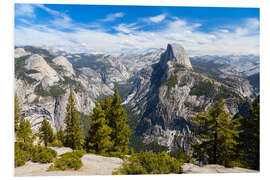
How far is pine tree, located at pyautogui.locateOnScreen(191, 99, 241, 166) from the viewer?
12.0 meters

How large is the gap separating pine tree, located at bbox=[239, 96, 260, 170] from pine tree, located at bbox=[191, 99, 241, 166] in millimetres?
1329

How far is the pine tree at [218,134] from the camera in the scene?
1202 cm

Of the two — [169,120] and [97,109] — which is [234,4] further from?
[169,120]

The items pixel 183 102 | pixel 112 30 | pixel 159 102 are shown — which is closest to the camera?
pixel 112 30

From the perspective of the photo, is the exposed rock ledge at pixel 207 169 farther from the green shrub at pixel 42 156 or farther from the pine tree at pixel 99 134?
the green shrub at pixel 42 156

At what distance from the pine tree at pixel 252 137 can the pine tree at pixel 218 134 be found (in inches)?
52.3

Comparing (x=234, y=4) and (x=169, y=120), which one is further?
(x=169, y=120)

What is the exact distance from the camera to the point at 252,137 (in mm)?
13680

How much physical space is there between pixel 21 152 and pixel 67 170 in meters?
3.64

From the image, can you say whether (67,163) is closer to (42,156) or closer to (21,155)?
(42,156)

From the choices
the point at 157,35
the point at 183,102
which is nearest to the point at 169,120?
the point at 183,102

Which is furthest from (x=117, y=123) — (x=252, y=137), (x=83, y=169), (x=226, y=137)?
(x=252, y=137)

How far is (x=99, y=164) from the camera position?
1207 centimetres

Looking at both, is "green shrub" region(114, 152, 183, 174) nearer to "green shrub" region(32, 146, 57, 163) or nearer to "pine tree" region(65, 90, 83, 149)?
"green shrub" region(32, 146, 57, 163)
